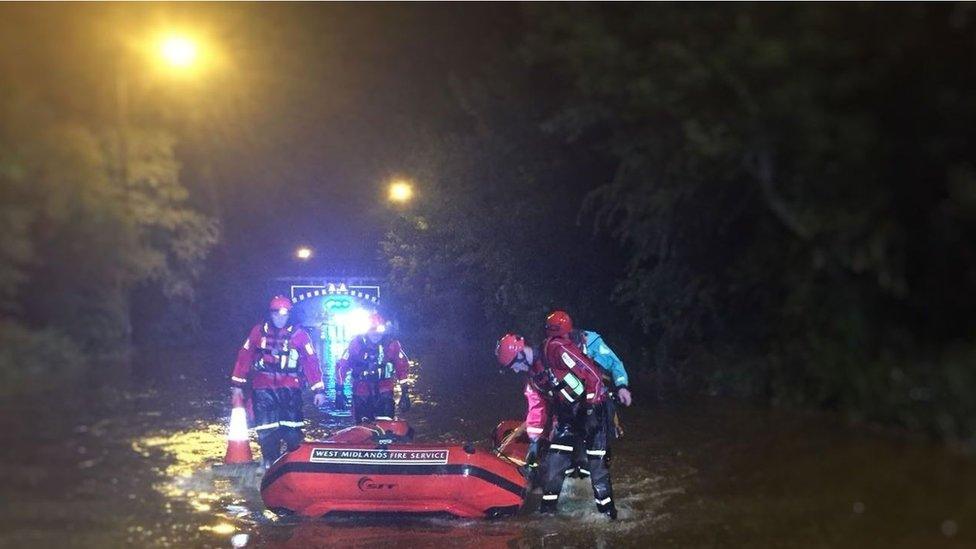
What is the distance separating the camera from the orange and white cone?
9.45m

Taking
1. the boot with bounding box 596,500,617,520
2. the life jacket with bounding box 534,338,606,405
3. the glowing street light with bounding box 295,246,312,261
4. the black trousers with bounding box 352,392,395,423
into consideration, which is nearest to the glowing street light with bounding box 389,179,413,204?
the glowing street light with bounding box 295,246,312,261

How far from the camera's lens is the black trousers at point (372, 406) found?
10.5m

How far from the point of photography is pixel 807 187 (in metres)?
6.26

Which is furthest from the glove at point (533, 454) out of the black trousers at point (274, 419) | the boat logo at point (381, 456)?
the black trousers at point (274, 419)

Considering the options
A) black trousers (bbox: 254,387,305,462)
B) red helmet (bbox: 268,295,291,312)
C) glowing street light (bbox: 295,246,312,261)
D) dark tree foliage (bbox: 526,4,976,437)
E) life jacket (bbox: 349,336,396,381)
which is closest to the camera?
dark tree foliage (bbox: 526,4,976,437)

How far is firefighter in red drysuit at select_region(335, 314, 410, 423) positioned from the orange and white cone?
4.43 ft

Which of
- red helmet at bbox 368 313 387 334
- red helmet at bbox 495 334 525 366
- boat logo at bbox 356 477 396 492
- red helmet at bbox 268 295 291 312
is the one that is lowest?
boat logo at bbox 356 477 396 492

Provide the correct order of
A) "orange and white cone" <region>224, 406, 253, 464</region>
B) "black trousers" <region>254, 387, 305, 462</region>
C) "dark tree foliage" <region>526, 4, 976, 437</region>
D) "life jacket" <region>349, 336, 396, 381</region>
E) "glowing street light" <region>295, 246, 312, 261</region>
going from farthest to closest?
"glowing street light" <region>295, 246, 312, 261</region>
"life jacket" <region>349, 336, 396, 381</region>
"orange and white cone" <region>224, 406, 253, 464</region>
"black trousers" <region>254, 387, 305, 462</region>
"dark tree foliage" <region>526, 4, 976, 437</region>

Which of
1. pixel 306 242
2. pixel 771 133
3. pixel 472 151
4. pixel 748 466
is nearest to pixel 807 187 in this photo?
pixel 771 133

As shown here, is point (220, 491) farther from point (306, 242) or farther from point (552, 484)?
point (306, 242)

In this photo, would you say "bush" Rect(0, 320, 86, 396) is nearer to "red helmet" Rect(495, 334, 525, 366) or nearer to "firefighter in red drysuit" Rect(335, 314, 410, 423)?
"firefighter in red drysuit" Rect(335, 314, 410, 423)

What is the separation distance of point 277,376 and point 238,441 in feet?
3.03

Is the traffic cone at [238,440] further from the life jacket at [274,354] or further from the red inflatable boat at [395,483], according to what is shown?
the red inflatable boat at [395,483]

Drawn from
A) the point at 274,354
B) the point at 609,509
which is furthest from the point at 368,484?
the point at 274,354
